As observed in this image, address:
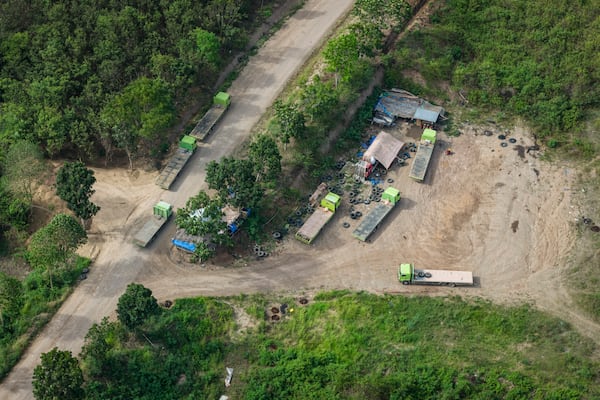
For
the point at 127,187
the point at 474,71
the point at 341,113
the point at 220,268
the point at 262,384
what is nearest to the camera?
the point at 262,384

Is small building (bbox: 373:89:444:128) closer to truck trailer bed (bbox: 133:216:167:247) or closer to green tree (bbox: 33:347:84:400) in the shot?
truck trailer bed (bbox: 133:216:167:247)

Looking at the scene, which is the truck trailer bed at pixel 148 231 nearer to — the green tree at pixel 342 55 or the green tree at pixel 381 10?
the green tree at pixel 342 55

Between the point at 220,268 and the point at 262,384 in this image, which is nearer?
the point at 262,384

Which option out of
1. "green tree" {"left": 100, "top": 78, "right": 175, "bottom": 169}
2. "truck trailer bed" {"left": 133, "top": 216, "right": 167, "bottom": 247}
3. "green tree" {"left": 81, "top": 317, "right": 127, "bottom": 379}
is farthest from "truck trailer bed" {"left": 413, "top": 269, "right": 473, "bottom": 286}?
"green tree" {"left": 100, "top": 78, "right": 175, "bottom": 169}

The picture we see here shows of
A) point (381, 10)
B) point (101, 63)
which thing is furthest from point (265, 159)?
point (381, 10)

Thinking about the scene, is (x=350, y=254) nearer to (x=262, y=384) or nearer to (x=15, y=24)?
(x=262, y=384)

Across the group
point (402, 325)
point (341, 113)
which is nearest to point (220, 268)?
point (402, 325)

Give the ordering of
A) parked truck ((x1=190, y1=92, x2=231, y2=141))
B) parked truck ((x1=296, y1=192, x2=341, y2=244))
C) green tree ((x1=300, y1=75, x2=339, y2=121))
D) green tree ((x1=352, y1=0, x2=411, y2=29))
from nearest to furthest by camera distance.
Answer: parked truck ((x1=296, y1=192, x2=341, y2=244)), green tree ((x1=300, y1=75, x2=339, y2=121)), parked truck ((x1=190, y1=92, x2=231, y2=141)), green tree ((x1=352, y1=0, x2=411, y2=29))

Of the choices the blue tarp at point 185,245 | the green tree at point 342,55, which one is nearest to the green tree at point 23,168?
the blue tarp at point 185,245
